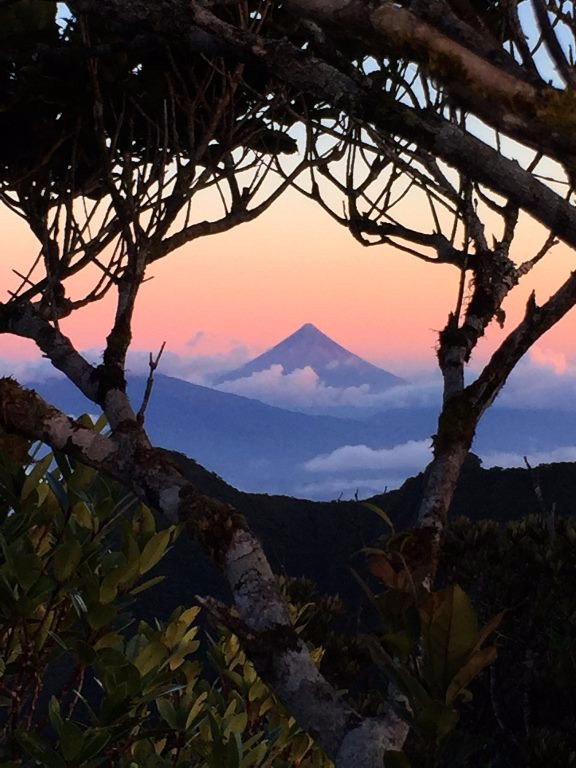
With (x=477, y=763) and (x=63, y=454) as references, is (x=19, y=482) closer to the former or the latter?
(x=63, y=454)

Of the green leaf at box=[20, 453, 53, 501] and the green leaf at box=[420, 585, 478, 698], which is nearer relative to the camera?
the green leaf at box=[420, 585, 478, 698]

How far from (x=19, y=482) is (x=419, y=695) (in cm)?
232

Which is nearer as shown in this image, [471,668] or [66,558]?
[471,668]

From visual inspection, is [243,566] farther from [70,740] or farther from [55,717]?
[70,740]

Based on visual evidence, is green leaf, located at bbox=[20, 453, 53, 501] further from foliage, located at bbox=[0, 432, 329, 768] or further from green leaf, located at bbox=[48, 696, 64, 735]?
green leaf, located at bbox=[48, 696, 64, 735]

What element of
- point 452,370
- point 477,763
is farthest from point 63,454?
point 477,763

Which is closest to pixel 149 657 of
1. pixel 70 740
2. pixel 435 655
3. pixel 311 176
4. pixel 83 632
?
pixel 83 632

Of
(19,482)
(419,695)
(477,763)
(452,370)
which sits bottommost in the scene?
(477,763)

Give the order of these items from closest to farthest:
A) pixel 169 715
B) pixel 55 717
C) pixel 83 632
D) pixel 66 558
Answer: pixel 55 717 → pixel 66 558 → pixel 83 632 → pixel 169 715

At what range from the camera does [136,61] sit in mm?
7043

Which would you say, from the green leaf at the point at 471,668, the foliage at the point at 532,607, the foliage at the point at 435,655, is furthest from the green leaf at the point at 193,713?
the foliage at the point at 532,607

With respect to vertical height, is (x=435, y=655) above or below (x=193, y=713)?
above

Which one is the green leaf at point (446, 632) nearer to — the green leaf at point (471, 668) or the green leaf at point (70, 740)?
the green leaf at point (471, 668)

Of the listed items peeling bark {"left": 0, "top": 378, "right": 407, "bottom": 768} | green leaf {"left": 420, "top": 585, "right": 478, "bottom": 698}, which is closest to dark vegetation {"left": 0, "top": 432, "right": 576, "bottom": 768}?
green leaf {"left": 420, "top": 585, "right": 478, "bottom": 698}
